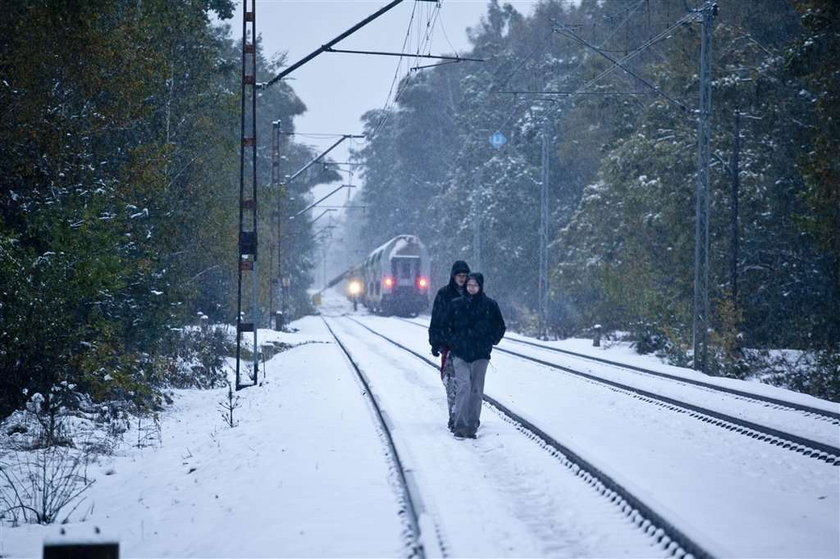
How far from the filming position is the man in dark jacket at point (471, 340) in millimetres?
10625

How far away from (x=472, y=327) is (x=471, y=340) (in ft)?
0.55

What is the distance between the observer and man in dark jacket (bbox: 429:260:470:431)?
11.0m

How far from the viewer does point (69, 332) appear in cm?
1253

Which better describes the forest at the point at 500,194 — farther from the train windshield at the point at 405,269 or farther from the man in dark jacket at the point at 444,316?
the man in dark jacket at the point at 444,316

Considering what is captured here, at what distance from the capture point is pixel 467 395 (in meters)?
10.6

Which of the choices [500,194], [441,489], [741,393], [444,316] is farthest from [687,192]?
[500,194]

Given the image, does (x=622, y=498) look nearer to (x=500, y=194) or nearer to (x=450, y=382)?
(x=450, y=382)

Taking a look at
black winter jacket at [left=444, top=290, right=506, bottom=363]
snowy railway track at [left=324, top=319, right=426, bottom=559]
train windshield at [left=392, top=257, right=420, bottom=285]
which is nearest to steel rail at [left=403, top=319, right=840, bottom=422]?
black winter jacket at [left=444, top=290, right=506, bottom=363]

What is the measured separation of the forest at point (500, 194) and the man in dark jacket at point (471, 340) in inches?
216

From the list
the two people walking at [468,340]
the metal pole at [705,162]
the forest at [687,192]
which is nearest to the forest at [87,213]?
the two people walking at [468,340]

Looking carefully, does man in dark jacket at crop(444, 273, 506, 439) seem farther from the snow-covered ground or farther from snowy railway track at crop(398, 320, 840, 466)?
Answer: snowy railway track at crop(398, 320, 840, 466)

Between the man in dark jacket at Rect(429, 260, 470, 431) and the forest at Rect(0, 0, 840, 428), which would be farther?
the forest at Rect(0, 0, 840, 428)

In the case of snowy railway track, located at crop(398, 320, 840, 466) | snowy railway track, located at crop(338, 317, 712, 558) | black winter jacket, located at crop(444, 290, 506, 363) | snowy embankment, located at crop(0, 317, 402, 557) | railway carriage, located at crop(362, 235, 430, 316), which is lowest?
snowy embankment, located at crop(0, 317, 402, 557)

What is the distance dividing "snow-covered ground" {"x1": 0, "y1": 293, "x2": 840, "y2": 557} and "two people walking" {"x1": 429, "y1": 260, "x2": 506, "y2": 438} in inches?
14.1
